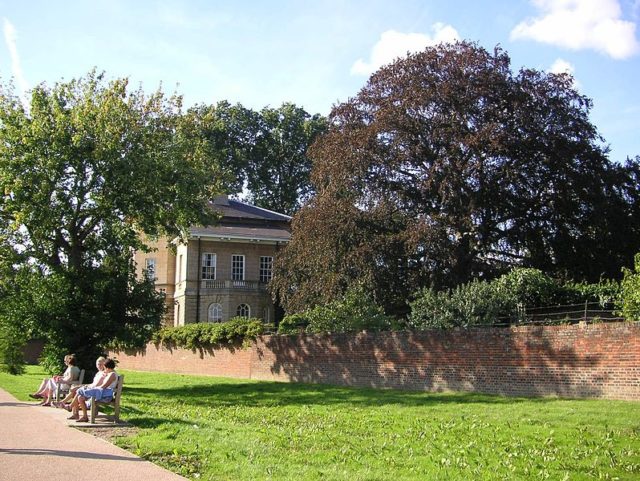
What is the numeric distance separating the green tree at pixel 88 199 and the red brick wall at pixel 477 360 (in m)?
5.98

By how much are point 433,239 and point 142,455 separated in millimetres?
20911

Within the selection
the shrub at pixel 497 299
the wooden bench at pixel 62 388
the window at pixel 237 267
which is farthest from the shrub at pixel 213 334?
the wooden bench at pixel 62 388

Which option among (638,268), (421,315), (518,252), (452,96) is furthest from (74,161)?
(518,252)

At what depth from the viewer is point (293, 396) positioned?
2072cm

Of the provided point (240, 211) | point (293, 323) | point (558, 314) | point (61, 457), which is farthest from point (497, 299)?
point (240, 211)

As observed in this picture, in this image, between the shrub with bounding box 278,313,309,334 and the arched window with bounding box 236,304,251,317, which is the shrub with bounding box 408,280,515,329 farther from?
the arched window with bounding box 236,304,251,317

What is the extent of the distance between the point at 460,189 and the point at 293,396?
13.4 m

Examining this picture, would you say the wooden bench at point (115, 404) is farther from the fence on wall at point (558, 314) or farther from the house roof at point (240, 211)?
the house roof at point (240, 211)

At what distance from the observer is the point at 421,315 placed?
22.8 meters

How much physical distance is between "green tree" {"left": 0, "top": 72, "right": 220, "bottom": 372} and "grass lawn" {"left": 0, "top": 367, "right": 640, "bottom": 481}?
6067 mm

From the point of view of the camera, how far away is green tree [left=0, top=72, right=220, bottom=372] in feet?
74.9

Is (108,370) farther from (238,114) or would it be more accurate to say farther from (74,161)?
(238,114)

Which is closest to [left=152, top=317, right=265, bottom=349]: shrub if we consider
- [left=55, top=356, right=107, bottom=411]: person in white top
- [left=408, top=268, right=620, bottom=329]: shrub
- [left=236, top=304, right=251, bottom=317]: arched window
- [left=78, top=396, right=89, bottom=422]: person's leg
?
[left=408, top=268, right=620, bottom=329]: shrub

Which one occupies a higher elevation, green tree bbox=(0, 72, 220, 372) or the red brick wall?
green tree bbox=(0, 72, 220, 372)
